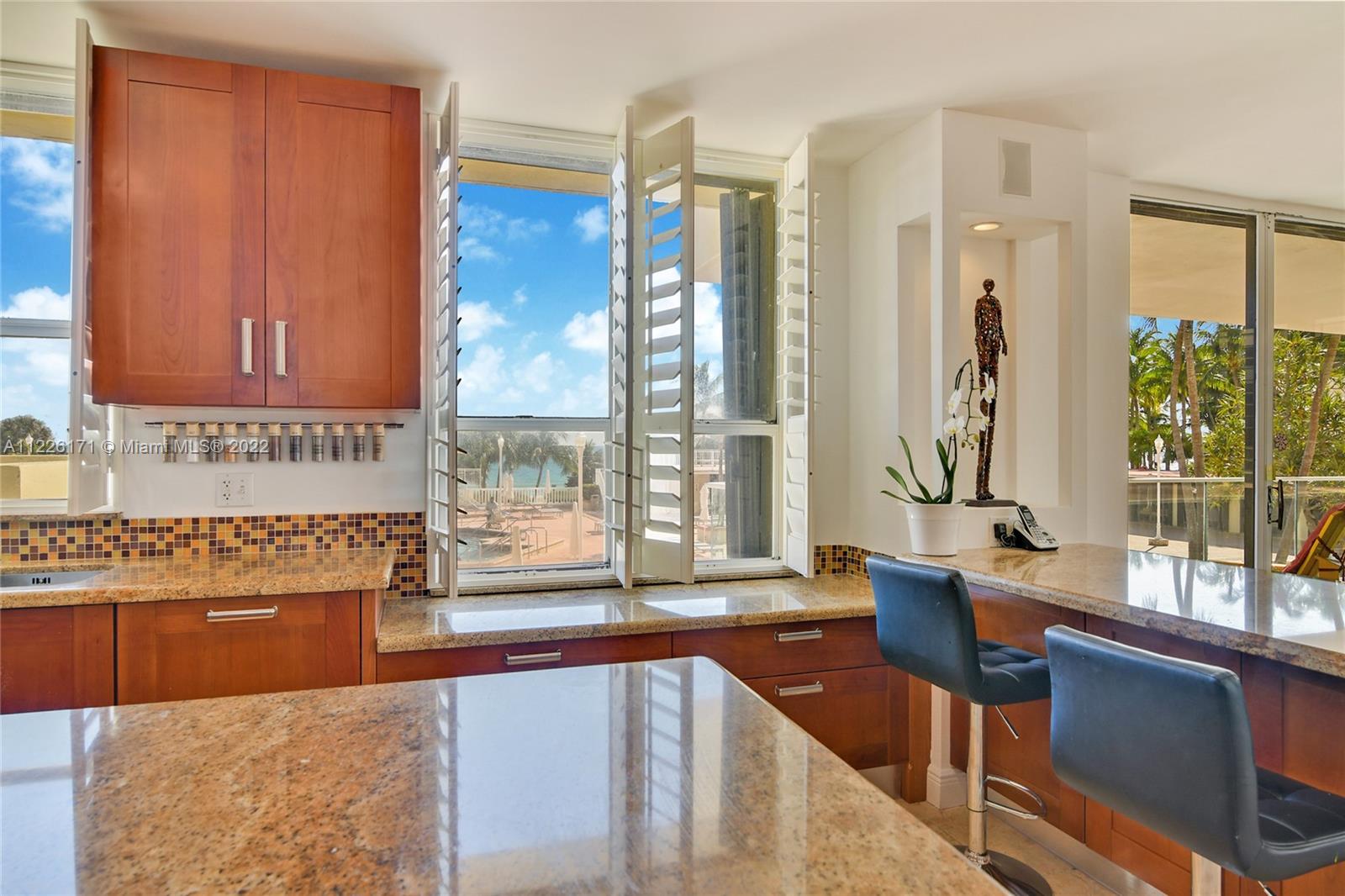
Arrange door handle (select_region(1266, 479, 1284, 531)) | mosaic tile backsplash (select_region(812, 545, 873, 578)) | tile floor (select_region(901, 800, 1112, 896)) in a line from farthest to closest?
door handle (select_region(1266, 479, 1284, 531)), mosaic tile backsplash (select_region(812, 545, 873, 578)), tile floor (select_region(901, 800, 1112, 896))

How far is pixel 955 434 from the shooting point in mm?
2678

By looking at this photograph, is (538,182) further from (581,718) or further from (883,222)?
(581,718)

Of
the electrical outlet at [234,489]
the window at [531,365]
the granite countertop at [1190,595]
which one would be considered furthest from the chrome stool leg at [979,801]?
the electrical outlet at [234,489]

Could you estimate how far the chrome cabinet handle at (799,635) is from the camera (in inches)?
101

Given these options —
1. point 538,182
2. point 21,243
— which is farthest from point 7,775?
point 538,182

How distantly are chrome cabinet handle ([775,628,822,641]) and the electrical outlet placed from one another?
191 cm

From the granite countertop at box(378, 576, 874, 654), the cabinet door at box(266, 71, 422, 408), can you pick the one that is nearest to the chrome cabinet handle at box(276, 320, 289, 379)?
the cabinet door at box(266, 71, 422, 408)

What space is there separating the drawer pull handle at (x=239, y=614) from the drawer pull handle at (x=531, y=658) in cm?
67

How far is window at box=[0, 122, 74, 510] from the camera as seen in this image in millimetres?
2475

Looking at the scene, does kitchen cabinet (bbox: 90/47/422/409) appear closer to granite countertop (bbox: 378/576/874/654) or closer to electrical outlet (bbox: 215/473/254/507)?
electrical outlet (bbox: 215/473/254/507)

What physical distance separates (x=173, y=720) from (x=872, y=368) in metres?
2.67

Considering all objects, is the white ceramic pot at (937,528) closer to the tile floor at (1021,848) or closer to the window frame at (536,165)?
the tile floor at (1021,848)

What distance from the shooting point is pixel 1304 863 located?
1177 mm

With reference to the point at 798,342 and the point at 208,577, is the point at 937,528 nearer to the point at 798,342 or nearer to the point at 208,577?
the point at 798,342
